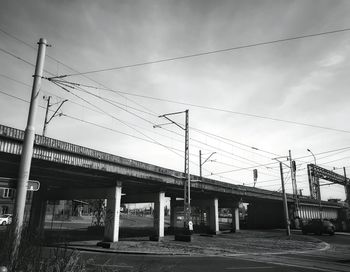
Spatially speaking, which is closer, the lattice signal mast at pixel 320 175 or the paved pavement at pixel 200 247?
the paved pavement at pixel 200 247

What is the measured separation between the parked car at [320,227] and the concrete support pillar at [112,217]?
26655 mm

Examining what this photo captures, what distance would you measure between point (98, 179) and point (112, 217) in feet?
14.8

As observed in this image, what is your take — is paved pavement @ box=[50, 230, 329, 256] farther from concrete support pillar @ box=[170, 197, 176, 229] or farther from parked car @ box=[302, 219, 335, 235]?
concrete support pillar @ box=[170, 197, 176, 229]

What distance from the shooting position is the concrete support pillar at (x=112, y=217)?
87.7 ft

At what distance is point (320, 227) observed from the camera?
131 feet

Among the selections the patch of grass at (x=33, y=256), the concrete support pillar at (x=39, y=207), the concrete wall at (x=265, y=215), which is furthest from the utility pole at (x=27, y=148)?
the concrete wall at (x=265, y=215)

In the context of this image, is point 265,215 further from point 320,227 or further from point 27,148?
point 27,148

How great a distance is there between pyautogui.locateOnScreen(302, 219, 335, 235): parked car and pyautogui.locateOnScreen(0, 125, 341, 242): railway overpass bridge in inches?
415

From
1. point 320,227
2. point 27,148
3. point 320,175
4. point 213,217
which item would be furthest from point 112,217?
point 320,175

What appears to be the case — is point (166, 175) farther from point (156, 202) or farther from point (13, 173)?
point (13, 173)

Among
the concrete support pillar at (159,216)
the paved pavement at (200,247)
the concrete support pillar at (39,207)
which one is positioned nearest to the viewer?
the paved pavement at (200,247)

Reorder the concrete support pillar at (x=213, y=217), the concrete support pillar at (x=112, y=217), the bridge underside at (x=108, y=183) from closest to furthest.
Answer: the bridge underside at (x=108, y=183) < the concrete support pillar at (x=112, y=217) < the concrete support pillar at (x=213, y=217)

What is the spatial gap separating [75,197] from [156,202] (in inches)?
338

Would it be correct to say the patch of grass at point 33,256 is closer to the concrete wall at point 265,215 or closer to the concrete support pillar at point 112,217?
the concrete support pillar at point 112,217
